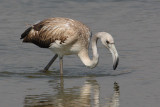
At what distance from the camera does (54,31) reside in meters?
12.8

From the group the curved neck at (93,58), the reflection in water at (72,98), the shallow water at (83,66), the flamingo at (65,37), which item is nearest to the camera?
the reflection in water at (72,98)

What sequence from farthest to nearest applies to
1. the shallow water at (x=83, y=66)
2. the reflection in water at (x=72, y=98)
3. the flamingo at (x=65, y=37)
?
the flamingo at (x=65, y=37) → the shallow water at (x=83, y=66) → the reflection in water at (x=72, y=98)

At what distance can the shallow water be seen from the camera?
1037 centimetres

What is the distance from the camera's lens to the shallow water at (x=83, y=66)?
10.4 meters

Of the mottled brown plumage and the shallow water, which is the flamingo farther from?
the shallow water

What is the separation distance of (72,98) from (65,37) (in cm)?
243

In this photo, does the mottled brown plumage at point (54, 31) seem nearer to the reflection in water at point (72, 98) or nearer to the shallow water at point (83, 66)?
the shallow water at point (83, 66)

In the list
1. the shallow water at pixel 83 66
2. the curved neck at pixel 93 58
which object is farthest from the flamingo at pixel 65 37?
the shallow water at pixel 83 66

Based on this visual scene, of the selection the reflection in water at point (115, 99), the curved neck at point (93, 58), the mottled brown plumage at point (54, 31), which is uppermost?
the mottled brown plumage at point (54, 31)

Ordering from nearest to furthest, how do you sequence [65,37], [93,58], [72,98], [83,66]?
1. [72,98]
2. [93,58]
3. [65,37]
4. [83,66]

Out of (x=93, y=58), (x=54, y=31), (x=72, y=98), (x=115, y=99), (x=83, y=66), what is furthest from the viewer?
(x=83, y=66)

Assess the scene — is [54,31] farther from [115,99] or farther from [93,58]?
[115,99]

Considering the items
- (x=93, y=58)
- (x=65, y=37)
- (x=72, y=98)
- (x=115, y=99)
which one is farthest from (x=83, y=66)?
(x=115, y=99)

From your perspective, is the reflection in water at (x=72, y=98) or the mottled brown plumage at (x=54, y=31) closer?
the reflection in water at (x=72, y=98)
